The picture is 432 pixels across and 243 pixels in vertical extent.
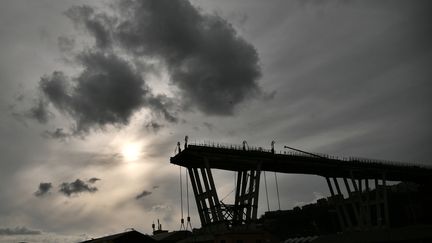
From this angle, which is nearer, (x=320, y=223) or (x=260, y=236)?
(x=260, y=236)

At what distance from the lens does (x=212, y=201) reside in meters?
80.2

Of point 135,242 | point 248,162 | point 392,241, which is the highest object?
point 248,162

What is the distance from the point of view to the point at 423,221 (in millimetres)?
137000

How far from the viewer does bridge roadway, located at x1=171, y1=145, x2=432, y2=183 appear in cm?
8194

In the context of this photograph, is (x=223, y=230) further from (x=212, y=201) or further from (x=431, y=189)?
(x=431, y=189)

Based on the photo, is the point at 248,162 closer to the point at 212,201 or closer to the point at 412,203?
the point at 212,201

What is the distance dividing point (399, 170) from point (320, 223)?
142 feet

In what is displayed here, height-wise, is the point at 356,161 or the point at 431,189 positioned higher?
the point at 356,161

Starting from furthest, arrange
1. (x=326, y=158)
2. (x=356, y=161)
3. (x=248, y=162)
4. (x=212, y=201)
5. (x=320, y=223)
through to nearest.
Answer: (x=320, y=223)
(x=356, y=161)
(x=326, y=158)
(x=248, y=162)
(x=212, y=201)

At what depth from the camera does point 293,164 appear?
9712 centimetres

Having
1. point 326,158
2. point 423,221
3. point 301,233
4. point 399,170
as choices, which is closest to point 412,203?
point 423,221

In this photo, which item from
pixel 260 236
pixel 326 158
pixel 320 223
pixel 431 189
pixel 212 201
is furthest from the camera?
pixel 320 223

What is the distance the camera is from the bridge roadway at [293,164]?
269ft

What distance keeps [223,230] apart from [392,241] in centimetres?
2968
